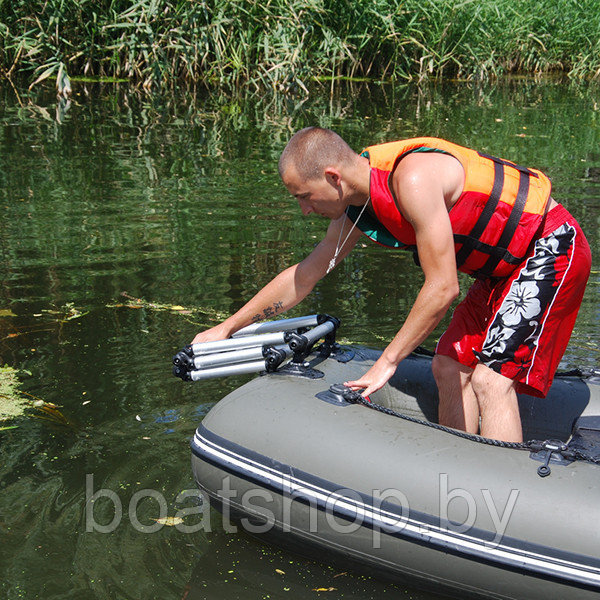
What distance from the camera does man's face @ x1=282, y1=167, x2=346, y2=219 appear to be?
108 inches

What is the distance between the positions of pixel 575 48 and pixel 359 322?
11622mm

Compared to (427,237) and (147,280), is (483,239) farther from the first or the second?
(147,280)

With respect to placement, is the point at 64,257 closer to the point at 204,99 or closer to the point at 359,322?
the point at 359,322

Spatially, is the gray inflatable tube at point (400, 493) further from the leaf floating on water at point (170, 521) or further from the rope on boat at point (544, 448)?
the leaf floating on water at point (170, 521)

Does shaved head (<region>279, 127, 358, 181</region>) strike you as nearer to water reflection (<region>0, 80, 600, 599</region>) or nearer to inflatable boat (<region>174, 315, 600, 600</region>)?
inflatable boat (<region>174, 315, 600, 600</region>)

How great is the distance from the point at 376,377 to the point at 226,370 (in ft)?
1.74

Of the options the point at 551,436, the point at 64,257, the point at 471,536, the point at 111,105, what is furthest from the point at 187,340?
the point at 111,105

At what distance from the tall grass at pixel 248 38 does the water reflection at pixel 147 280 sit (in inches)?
19.2

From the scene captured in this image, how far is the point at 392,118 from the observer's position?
423 inches

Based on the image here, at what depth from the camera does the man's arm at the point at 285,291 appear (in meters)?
3.19

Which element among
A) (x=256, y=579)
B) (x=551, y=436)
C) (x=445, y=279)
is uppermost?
(x=445, y=279)

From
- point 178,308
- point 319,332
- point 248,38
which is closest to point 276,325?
point 319,332

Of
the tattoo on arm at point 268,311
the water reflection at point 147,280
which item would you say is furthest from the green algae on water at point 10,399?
the tattoo on arm at point 268,311

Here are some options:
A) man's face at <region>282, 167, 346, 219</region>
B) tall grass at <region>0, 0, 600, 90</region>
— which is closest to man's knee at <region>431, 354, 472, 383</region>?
man's face at <region>282, 167, 346, 219</region>
